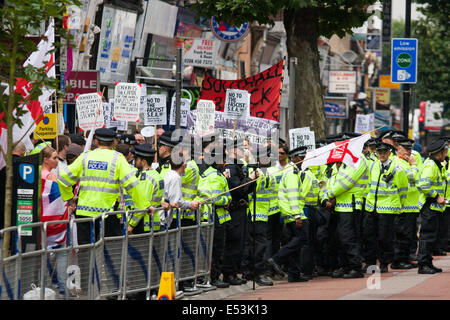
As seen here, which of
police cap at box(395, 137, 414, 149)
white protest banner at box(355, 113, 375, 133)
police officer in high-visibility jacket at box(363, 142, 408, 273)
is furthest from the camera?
white protest banner at box(355, 113, 375, 133)

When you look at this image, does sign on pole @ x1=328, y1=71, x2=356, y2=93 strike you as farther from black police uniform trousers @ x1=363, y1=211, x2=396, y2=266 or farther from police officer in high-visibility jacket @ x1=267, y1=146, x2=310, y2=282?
police officer in high-visibility jacket @ x1=267, y1=146, x2=310, y2=282

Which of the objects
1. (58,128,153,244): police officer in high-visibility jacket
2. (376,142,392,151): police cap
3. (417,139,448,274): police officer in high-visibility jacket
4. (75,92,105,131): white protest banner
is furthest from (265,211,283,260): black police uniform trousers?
(58,128,153,244): police officer in high-visibility jacket

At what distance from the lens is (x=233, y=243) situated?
14383 millimetres

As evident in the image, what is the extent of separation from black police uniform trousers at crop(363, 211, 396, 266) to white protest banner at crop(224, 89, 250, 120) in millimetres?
2999

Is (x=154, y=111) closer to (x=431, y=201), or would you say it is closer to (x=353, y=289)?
(x=431, y=201)

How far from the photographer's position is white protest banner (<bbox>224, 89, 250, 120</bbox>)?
696 inches

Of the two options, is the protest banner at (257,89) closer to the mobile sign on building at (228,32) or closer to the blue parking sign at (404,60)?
the mobile sign on building at (228,32)

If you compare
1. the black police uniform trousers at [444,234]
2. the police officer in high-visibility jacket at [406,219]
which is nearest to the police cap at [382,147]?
the police officer in high-visibility jacket at [406,219]

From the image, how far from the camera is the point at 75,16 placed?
74.7 ft

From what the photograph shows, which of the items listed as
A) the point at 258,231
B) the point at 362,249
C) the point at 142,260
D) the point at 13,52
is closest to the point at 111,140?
the point at 142,260

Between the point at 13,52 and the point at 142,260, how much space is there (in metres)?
3.16

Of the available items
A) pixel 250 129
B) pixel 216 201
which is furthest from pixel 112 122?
pixel 216 201

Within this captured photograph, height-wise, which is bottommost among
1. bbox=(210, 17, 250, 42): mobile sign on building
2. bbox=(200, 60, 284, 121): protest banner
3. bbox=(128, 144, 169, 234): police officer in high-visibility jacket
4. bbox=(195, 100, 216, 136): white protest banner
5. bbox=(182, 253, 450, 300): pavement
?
bbox=(182, 253, 450, 300): pavement

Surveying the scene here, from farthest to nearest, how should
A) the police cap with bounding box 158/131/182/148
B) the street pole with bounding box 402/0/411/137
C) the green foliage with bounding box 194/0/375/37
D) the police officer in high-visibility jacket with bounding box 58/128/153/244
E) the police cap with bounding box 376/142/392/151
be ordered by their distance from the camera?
the street pole with bounding box 402/0/411/137, the green foliage with bounding box 194/0/375/37, the police cap with bounding box 376/142/392/151, the police cap with bounding box 158/131/182/148, the police officer in high-visibility jacket with bounding box 58/128/153/244
